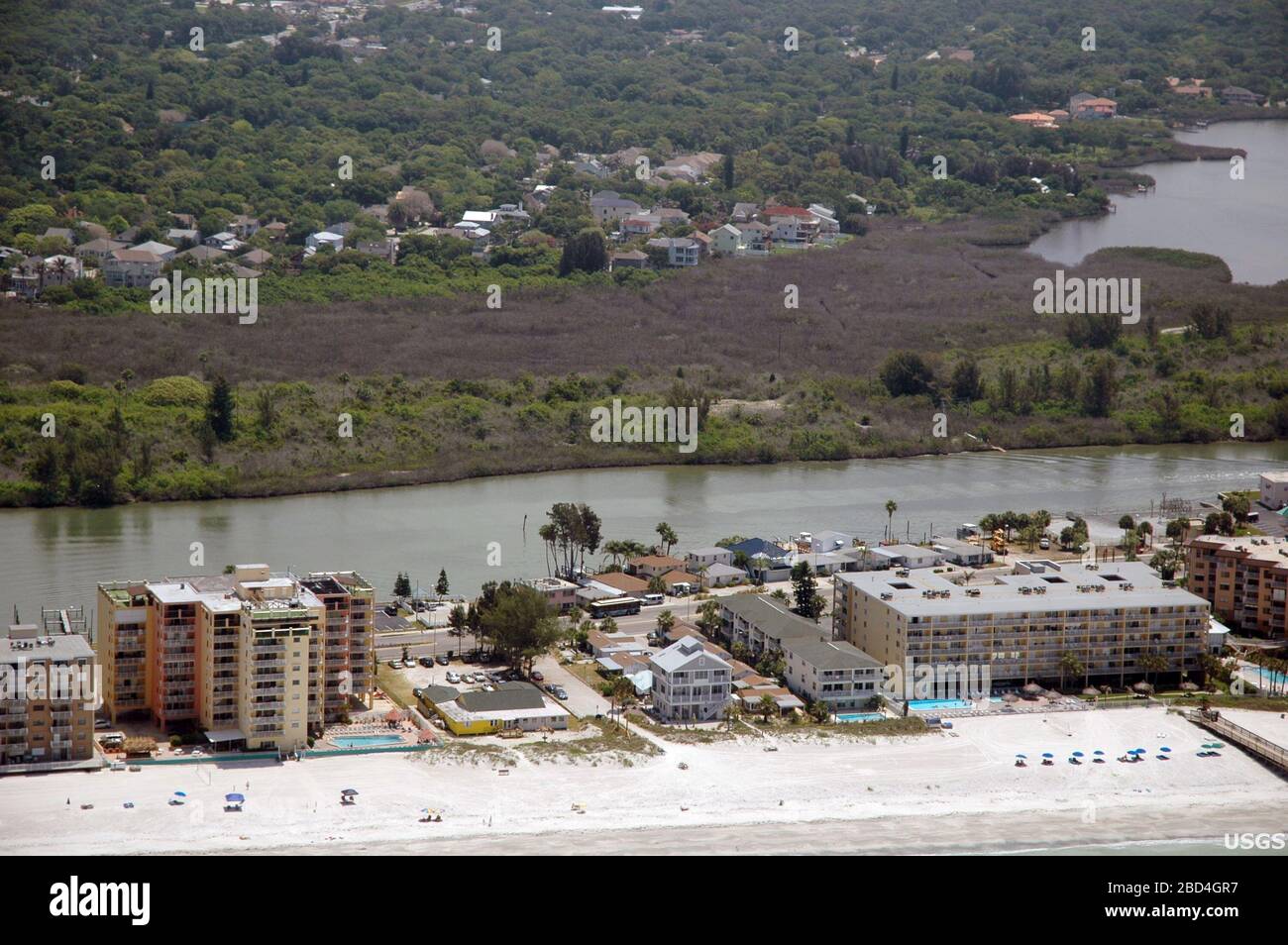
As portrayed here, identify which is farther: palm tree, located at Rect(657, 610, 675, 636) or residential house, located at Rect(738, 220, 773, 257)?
residential house, located at Rect(738, 220, 773, 257)

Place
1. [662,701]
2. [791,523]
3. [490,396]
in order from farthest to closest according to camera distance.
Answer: [490,396]
[791,523]
[662,701]

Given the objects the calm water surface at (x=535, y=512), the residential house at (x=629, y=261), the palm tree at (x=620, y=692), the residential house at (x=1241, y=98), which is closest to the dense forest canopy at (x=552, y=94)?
the residential house at (x=1241, y=98)

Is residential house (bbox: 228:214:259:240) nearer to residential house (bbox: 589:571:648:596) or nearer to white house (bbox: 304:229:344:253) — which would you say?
white house (bbox: 304:229:344:253)

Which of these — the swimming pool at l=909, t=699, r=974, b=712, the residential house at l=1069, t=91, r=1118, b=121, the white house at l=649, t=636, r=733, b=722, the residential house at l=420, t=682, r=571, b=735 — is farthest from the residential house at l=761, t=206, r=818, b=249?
the residential house at l=420, t=682, r=571, b=735

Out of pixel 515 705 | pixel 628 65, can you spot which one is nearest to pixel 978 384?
pixel 515 705

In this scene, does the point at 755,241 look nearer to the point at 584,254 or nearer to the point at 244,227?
the point at 584,254

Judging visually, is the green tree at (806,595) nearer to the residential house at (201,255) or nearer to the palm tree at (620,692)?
the palm tree at (620,692)

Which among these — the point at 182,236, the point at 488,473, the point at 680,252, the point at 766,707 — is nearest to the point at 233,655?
the point at 766,707

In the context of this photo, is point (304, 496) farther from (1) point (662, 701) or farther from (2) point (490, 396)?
(1) point (662, 701)
